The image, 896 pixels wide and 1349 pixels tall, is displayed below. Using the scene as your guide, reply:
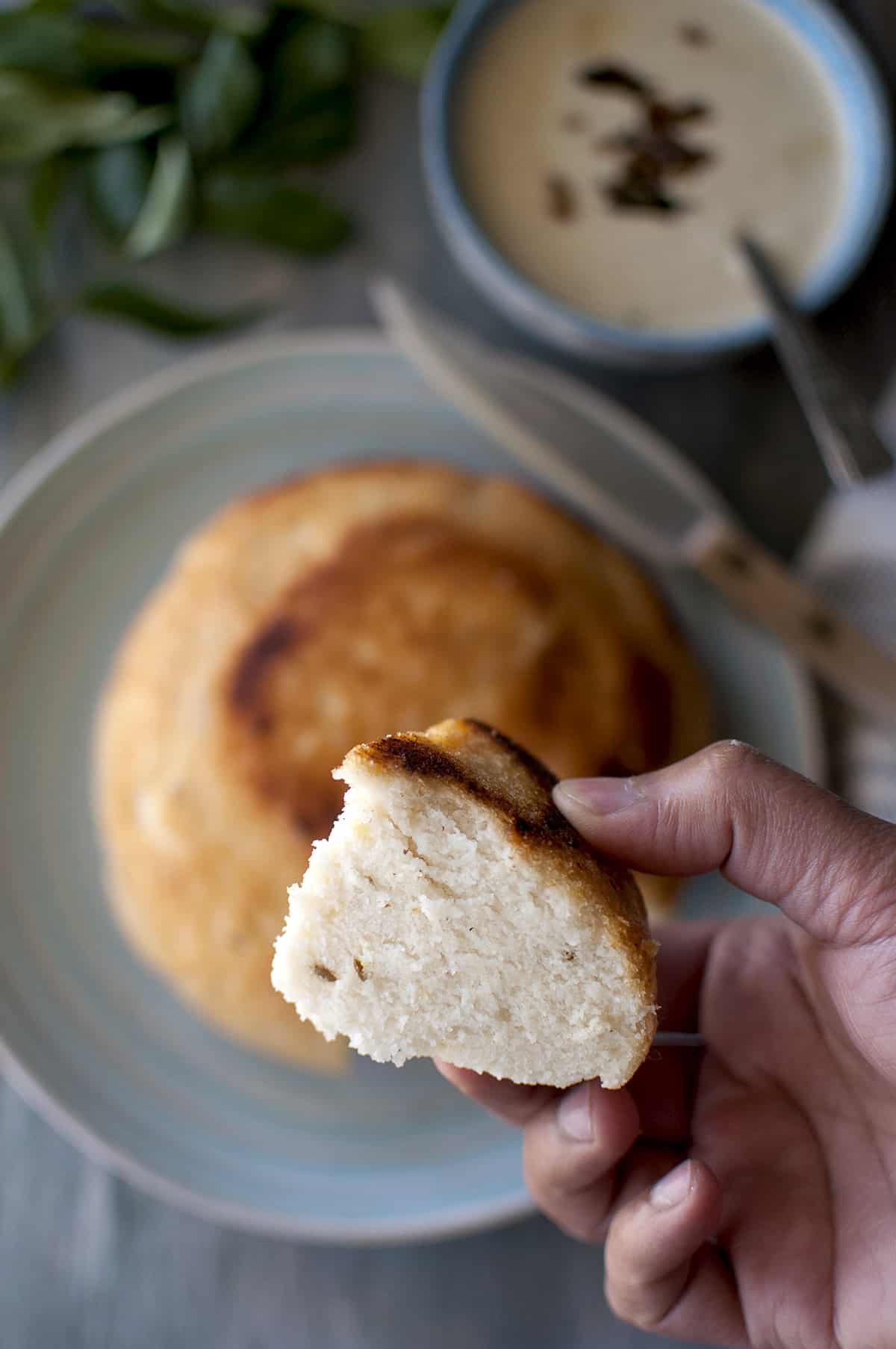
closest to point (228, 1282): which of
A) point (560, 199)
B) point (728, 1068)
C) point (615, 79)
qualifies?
point (728, 1068)

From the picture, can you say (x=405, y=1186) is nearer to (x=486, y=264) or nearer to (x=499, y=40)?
(x=486, y=264)

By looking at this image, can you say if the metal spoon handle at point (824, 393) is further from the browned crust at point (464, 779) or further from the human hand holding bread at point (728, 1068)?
the browned crust at point (464, 779)

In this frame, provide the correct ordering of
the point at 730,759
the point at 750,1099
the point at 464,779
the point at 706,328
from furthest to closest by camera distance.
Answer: the point at 706,328
the point at 750,1099
the point at 730,759
the point at 464,779

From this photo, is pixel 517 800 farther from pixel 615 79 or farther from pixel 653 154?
pixel 615 79

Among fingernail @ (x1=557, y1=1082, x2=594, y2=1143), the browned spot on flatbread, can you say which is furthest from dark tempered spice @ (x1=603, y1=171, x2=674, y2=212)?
fingernail @ (x1=557, y1=1082, x2=594, y2=1143)

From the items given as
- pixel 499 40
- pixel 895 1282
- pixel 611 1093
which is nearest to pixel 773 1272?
pixel 895 1282
